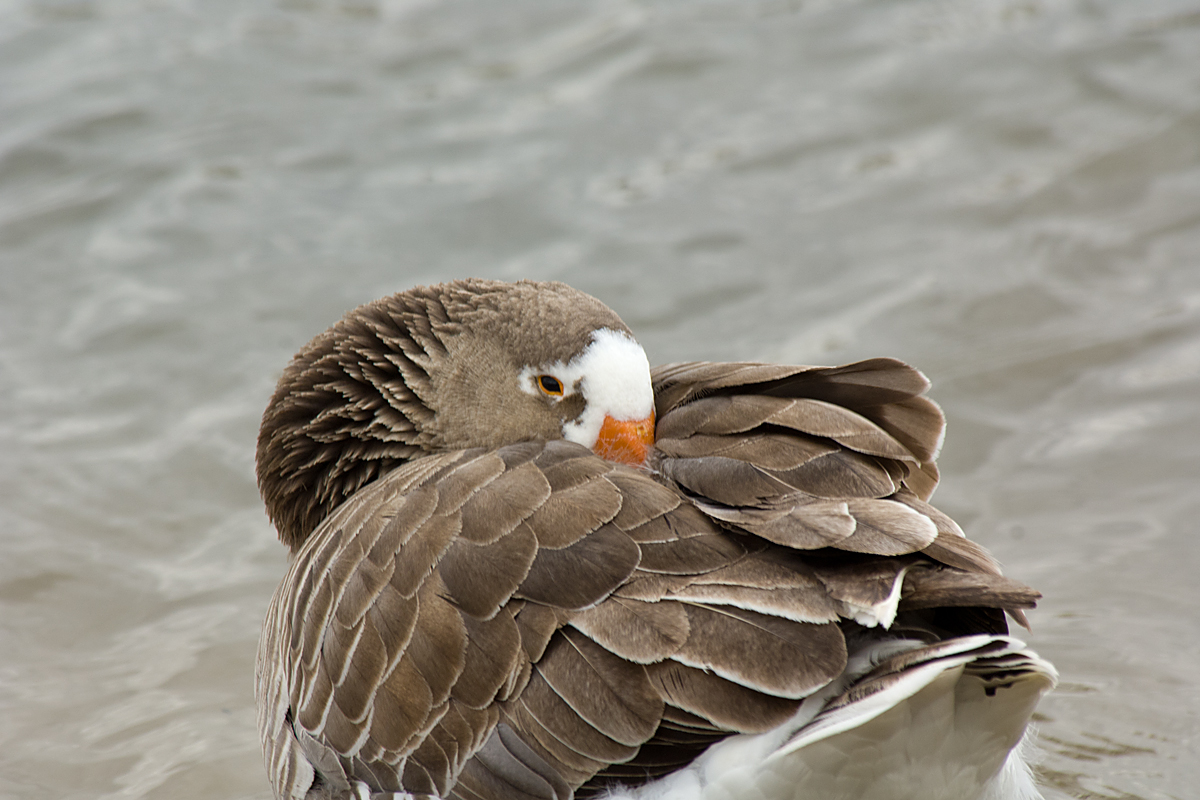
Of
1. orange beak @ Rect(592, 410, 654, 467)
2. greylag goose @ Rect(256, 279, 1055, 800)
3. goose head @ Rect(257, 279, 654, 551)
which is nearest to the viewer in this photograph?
greylag goose @ Rect(256, 279, 1055, 800)

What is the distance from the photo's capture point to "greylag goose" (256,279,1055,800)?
2797 mm

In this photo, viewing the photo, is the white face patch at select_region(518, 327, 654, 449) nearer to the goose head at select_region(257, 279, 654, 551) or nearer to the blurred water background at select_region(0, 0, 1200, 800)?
the goose head at select_region(257, 279, 654, 551)

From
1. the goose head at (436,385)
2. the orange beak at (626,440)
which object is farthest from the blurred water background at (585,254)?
the orange beak at (626,440)

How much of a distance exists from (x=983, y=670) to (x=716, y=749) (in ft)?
2.15

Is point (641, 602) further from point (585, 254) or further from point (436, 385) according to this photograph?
point (585, 254)

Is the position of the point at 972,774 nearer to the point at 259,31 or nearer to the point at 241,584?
the point at 241,584

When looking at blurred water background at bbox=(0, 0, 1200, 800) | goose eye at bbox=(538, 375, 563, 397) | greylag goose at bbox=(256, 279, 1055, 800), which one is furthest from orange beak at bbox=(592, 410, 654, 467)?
blurred water background at bbox=(0, 0, 1200, 800)

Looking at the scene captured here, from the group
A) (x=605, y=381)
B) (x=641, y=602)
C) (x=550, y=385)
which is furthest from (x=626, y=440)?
(x=641, y=602)

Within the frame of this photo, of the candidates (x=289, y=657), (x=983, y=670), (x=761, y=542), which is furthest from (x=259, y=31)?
(x=983, y=670)

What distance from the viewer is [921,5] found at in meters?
10.3

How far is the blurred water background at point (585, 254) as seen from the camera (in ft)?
16.6

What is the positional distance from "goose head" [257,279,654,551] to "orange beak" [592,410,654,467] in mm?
29

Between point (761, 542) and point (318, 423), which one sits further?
point (318, 423)

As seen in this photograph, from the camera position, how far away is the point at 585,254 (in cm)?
789
